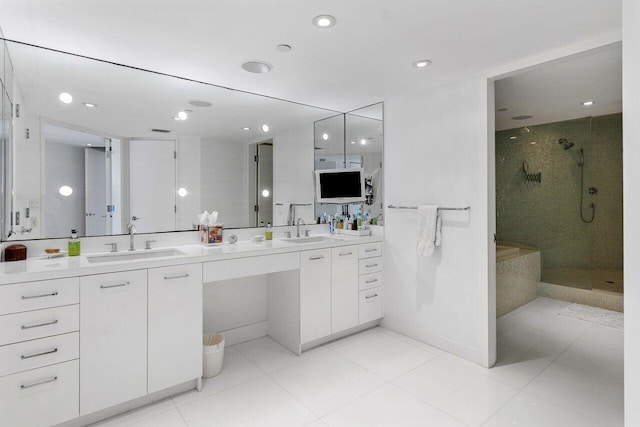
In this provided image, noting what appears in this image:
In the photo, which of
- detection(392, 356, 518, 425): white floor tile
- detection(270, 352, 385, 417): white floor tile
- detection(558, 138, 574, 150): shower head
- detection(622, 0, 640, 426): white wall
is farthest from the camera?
detection(558, 138, 574, 150): shower head

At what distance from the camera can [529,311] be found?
373cm

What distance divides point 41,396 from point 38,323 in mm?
364

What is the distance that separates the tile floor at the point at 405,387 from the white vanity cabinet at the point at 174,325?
7.7 inches

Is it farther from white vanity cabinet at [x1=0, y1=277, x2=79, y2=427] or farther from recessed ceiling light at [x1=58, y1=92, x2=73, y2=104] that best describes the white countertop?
recessed ceiling light at [x1=58, y1=92, x2=73, y2=104]

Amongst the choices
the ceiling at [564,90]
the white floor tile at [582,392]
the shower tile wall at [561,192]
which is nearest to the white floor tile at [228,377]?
the white floor tile at [582,392]

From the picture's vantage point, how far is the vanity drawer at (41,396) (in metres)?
1.58

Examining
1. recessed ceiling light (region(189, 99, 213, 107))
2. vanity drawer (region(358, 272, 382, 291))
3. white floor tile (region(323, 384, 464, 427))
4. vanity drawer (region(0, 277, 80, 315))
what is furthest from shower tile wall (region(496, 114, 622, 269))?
vanity drawer (region(0, 277, 80, 315))

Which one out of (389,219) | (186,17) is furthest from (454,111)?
(186,17)

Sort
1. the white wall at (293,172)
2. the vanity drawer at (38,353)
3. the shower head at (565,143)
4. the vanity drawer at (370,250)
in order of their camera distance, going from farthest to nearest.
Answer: the shower head at (565,143)
the white wall at (293,172)
the vanity drawer at (370,250)
the vanity drawer at (38,353)

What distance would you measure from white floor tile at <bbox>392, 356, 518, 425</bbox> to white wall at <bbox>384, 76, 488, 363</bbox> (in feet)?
0.79

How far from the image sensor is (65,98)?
226 cm

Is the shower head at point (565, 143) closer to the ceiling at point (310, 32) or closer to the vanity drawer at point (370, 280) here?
the ceiling at point (310, 32)

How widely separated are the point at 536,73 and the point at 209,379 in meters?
3.42

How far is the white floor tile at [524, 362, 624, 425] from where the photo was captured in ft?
6.34
